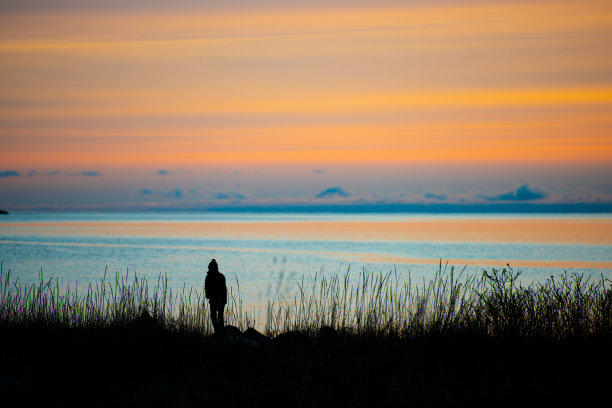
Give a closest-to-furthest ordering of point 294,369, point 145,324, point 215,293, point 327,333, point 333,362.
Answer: point 294,369, point 333,362, point 327,333, point 145,324, point 215,293

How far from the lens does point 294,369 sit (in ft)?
28.7

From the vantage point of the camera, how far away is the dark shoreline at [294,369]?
7.18 meters

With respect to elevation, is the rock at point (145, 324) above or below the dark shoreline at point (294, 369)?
above

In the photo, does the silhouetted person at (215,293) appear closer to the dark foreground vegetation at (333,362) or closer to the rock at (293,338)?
the dark foreground vegetation at (333,362)

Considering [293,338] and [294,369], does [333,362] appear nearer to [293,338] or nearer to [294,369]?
[294,369]

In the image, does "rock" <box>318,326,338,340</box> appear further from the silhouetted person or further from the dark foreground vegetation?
the silhouetted person

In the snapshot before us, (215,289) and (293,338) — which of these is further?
(215,289)

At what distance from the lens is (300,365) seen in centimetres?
877

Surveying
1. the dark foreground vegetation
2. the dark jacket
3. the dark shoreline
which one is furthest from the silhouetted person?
the dark shoreline

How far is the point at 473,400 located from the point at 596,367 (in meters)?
2.59

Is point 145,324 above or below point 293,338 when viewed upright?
above

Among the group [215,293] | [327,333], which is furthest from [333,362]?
[215,293]

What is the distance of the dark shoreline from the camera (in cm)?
718

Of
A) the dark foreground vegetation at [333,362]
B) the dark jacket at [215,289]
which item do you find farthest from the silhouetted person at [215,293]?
the dark foreground vegetation at [333,362]
